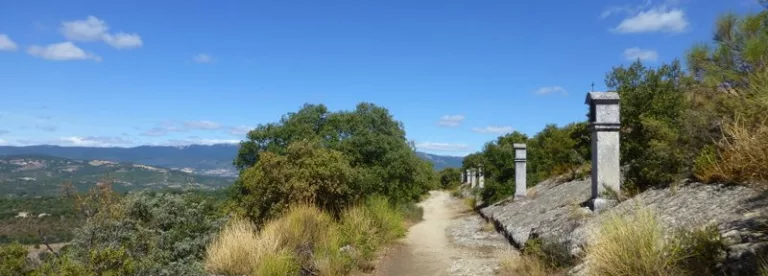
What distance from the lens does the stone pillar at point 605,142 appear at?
35.2 feet

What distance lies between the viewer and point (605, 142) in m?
10.8

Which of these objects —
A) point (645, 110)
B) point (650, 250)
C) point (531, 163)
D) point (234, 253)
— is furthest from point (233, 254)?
point (531, 163)

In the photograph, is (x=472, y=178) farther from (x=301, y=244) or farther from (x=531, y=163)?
(x=301, y=244)

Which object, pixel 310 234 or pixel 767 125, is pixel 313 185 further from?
pixel 767 125

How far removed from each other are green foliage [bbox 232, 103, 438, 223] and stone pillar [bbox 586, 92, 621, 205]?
207 inches

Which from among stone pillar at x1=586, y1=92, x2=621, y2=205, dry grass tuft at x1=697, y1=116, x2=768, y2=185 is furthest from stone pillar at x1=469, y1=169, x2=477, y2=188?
dry grass tuft at x1=697, y1=116, x2=768, y2=185

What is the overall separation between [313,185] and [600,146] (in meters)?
5.84

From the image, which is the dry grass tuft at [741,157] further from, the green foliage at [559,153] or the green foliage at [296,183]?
the green foliage at [559,153]

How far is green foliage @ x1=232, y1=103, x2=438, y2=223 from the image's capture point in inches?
477

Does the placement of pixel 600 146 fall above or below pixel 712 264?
above

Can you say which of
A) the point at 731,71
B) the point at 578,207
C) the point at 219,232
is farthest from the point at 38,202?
the point at 731,71

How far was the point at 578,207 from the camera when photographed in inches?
445

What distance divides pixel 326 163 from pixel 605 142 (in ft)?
19.0

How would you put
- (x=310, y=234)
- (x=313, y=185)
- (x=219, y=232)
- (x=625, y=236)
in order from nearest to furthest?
(x=625, y=236), (x=219, y=232), (x=310, y=234), (x=313, y=185)
